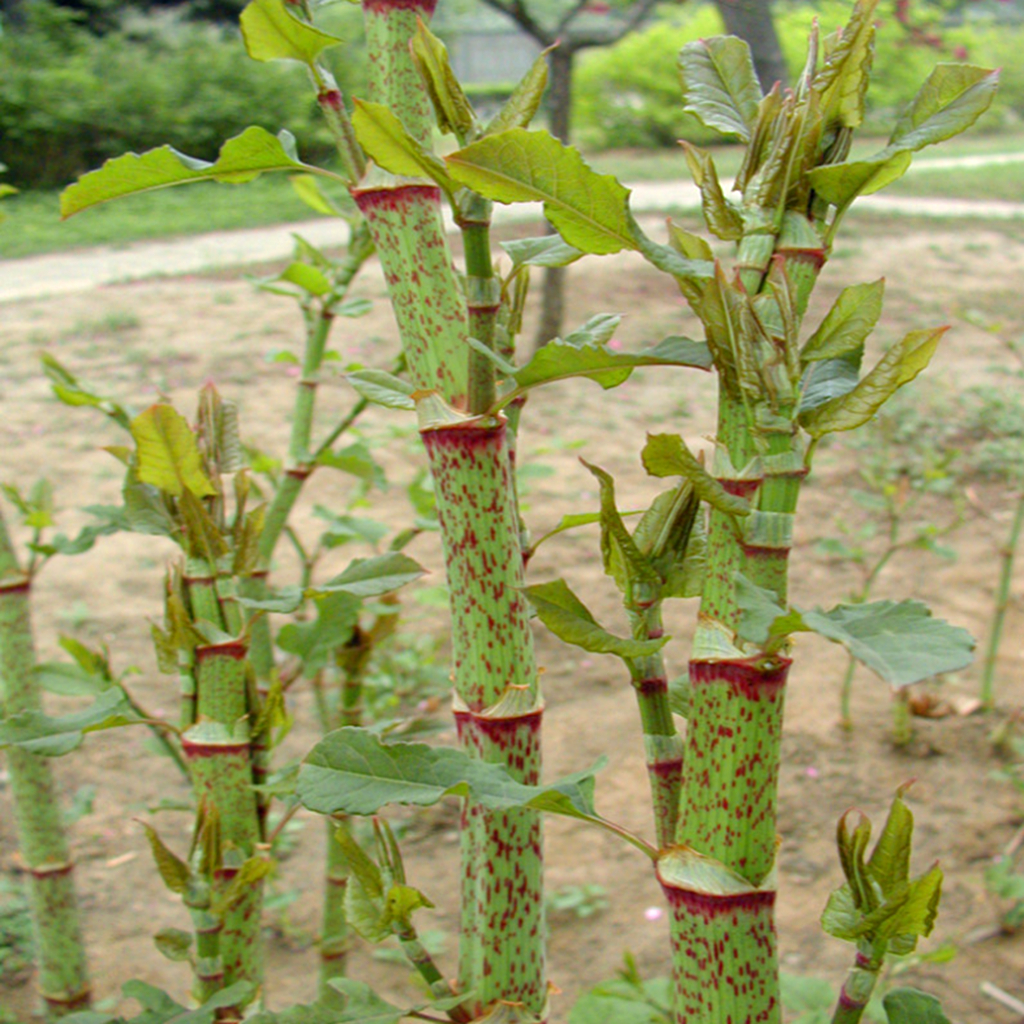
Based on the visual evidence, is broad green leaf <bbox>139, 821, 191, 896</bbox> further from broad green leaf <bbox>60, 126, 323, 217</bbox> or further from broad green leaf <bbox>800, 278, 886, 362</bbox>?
broad green leaf <bbox>800, 278, 886, 362</bbox>

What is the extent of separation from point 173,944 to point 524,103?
0.87 meters

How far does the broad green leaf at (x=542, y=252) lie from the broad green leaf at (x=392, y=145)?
11 centimetres

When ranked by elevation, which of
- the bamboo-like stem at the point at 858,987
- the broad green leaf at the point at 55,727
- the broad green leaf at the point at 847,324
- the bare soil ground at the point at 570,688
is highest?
the broad green leaf at the point at 847,324

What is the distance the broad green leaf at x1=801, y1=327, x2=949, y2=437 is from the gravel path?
7.29 m

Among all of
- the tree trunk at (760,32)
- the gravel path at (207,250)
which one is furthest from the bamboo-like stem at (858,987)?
the gravel path at (207,250)

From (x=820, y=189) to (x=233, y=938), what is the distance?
0.86 metres

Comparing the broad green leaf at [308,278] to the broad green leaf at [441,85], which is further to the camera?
the broad green leaf at [308,278]

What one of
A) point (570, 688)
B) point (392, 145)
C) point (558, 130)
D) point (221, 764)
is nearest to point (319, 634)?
point (221, 764)

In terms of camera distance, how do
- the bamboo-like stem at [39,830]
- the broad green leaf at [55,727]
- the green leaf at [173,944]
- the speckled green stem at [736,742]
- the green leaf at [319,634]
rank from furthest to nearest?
the bamboo-like stem at [39,830], the green leaf at [319,634], the green leaf at [173,944], the broad green leaf at [55,727], the speckled green stem at [736,742]

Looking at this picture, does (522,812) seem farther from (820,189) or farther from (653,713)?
(820,189)

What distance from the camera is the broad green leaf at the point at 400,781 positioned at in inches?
25.2

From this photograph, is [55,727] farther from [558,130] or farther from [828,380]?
[558,130]

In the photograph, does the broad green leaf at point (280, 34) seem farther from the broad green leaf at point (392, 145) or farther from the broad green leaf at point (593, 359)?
the broad green leaf at point (593, 359)

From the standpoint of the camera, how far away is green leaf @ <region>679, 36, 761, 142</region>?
26.0 inches
